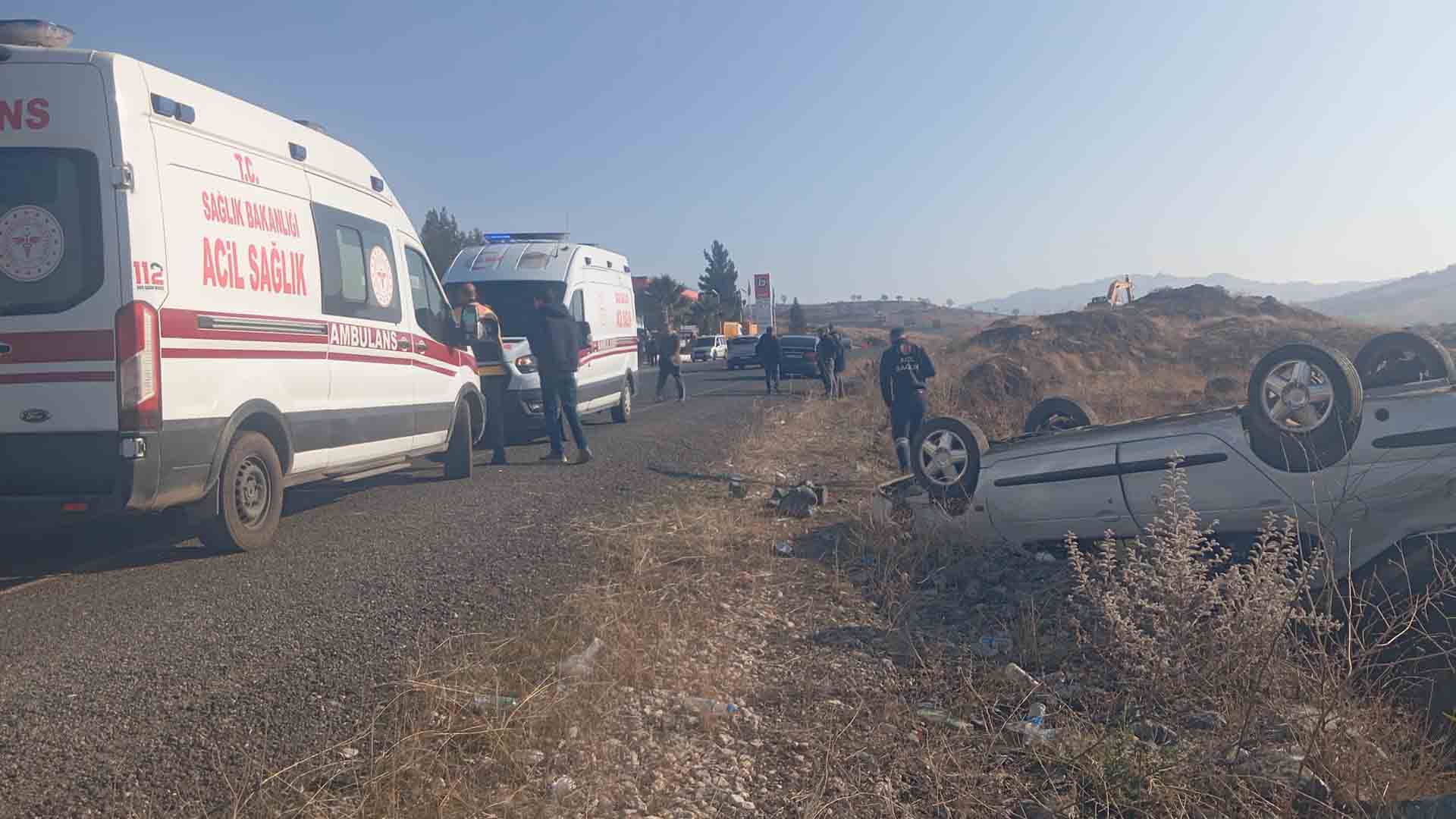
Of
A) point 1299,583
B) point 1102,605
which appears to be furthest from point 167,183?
point 1299,583

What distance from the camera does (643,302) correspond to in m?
21.5

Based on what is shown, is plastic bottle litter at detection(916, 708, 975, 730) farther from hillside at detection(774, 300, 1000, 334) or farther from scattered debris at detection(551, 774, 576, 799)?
hillside at detection(774, 300, 1000, 334)

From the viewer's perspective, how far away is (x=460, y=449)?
31.4 feet

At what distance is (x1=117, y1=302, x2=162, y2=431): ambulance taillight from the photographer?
521 cm

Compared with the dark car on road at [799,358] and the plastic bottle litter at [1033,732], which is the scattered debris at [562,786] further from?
the dark car on road at [799,358]

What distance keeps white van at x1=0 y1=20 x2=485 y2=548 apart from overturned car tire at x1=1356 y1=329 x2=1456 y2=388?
6.82 m

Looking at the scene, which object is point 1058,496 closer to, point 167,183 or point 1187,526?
point 1187,526

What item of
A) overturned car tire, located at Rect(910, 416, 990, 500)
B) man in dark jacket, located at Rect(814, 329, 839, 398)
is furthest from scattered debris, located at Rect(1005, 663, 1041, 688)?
man in dark jacket, located at Rect(814, 329, 839, 398)

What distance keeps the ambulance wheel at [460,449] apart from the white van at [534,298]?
7.32 ft

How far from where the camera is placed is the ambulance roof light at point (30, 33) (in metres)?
5.45

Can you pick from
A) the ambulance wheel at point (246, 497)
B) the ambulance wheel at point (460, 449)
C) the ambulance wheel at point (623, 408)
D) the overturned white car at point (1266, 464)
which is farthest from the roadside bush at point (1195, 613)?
the ambulance wheel at point (623, 408)

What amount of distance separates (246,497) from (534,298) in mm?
7166

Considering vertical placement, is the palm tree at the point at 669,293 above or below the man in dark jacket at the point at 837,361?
above

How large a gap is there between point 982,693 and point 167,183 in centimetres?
508
